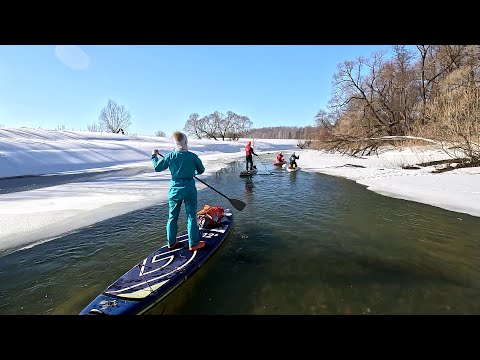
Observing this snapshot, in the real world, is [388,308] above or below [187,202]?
below

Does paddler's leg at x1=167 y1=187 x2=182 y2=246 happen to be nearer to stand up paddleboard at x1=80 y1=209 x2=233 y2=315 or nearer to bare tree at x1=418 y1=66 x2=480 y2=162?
stand up paddleboard at x1=80 y1=209 x2=233 y2=315

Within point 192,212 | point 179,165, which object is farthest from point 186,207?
point 179,165

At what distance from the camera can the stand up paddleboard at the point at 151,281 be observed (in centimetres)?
262

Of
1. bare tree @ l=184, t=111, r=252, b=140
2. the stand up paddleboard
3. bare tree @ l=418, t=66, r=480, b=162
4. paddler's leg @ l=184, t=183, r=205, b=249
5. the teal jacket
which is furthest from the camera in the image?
bare tree @ l=184, t=111, r=252, b=140

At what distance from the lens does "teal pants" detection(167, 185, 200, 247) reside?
3852 millimetres

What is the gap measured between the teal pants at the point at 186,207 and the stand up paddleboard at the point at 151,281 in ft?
0.87

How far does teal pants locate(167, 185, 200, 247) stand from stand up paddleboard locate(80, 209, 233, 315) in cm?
26

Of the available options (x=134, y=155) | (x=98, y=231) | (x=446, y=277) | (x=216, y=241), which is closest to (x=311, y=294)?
(x=216, y=241)

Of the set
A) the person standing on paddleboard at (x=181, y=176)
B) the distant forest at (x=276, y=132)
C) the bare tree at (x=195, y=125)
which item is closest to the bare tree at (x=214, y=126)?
the bare tree at (x=195, y=125)

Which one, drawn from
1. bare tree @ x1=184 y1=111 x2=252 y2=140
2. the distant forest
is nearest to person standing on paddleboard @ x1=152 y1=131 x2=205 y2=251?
bare tree @ x1=184 y1=111 x2=252 y2=140

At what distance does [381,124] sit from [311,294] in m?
30.8

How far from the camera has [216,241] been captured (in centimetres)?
455

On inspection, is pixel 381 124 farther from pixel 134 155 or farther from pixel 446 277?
pixel 134 155
